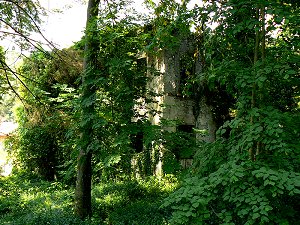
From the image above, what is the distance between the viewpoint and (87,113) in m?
5.87

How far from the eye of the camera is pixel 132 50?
6316mm

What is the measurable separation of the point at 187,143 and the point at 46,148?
9.57 metres

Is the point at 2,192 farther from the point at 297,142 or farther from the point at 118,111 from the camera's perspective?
A: the point at 297,142

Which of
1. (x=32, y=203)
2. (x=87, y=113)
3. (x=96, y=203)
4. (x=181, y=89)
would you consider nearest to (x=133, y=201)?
(x=96, y=203)

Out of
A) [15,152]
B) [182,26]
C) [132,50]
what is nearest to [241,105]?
[182,26]

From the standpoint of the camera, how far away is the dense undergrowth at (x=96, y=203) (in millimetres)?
6672

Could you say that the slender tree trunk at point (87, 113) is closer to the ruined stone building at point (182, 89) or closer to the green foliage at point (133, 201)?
the green foliage at point (133, 201)

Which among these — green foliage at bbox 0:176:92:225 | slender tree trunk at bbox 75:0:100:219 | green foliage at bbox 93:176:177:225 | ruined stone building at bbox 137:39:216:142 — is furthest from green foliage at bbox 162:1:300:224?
ruined stone building at bbox 137:39:216:142

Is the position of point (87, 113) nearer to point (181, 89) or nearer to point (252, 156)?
point (252, 156)

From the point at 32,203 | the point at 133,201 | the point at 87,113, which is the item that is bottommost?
the point at 32,203

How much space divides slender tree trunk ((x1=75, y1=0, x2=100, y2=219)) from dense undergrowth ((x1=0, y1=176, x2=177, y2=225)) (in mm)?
412

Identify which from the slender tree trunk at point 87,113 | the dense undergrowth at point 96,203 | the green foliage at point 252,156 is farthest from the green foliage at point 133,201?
the green foliage at point 252,156

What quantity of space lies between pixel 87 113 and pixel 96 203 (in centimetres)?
330

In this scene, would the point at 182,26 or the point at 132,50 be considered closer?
the point at 182,26
